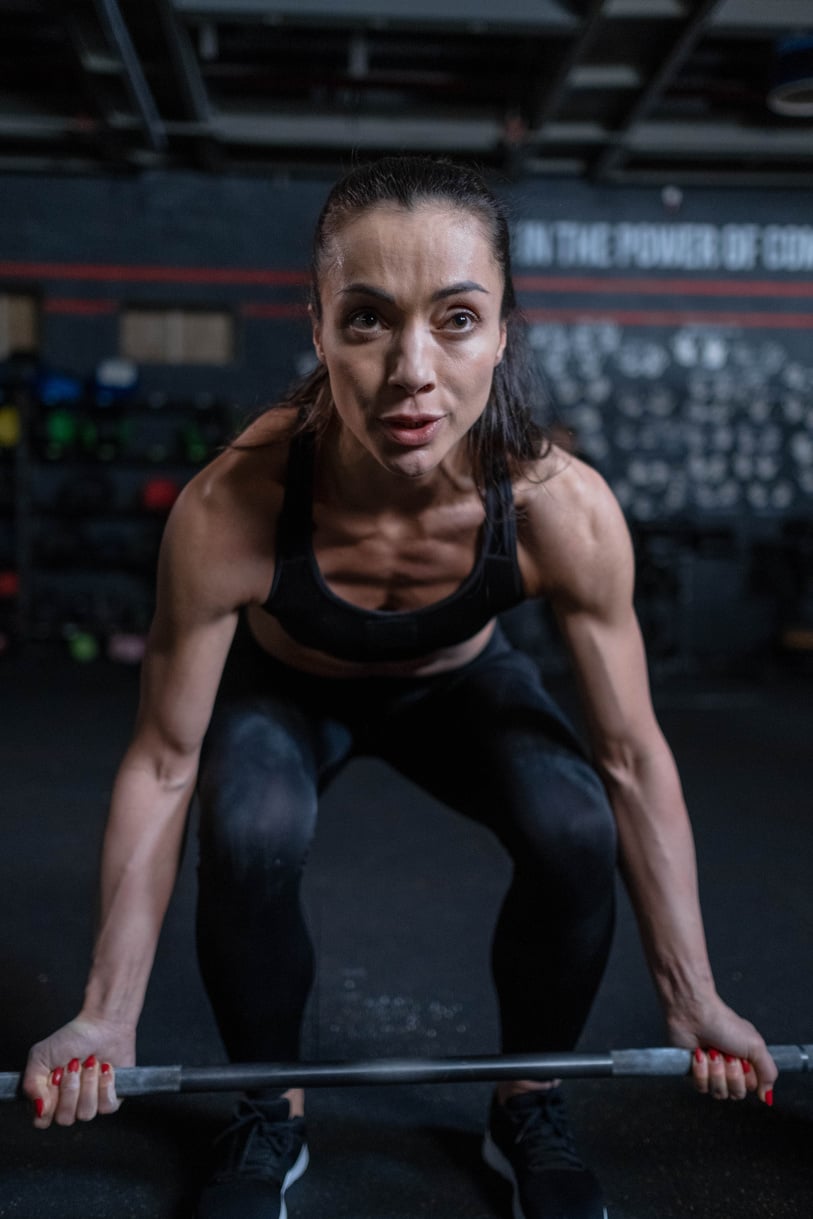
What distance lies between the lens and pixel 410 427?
3.34 ft

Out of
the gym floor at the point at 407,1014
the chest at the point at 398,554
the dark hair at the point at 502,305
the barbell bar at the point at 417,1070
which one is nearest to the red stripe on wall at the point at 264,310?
the gym floor at the point at 407,1014

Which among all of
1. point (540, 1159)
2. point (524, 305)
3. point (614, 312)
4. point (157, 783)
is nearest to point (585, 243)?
point (614, 312)

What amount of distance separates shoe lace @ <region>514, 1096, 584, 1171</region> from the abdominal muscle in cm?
56

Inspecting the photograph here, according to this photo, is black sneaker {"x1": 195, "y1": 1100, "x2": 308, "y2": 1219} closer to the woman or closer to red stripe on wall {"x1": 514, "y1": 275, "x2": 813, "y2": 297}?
the woman

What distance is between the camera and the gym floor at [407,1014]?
4.04 ft

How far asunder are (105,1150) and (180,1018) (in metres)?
0.32

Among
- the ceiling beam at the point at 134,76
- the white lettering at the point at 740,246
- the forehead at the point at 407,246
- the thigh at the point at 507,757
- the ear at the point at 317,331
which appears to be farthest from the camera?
the white lettering at the point at 740,246

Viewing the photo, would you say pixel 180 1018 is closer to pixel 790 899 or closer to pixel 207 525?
pixel 207 525

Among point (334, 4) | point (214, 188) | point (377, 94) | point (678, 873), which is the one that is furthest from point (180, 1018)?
point (214, 188)

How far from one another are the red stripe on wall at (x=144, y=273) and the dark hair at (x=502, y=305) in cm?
518

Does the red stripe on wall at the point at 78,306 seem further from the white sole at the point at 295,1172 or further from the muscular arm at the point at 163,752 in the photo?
the white sole at the point at 295,1172

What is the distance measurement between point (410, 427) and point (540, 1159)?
858mm

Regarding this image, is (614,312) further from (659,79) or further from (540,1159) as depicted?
(540,1159)

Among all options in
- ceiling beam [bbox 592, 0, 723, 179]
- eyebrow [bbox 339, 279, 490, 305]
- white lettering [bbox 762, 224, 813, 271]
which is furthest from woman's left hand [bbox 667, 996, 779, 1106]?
white lettering [bbox 762, 224, 813, 271]
